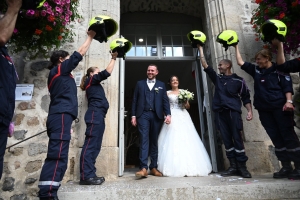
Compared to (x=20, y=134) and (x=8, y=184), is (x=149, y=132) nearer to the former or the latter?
(x=20, y=134)

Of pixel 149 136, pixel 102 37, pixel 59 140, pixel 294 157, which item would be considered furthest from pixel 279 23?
pixel 59 140

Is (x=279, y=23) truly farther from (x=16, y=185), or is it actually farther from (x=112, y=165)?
(x=16, y=185)

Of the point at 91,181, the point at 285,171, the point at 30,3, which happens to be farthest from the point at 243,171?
the point at 30,3

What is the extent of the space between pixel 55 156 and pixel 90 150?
2.48 feet

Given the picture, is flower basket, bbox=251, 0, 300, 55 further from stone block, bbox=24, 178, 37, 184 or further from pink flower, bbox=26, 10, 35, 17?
stone block, bbox=24, 178, 37, 184

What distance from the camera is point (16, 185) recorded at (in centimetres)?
304

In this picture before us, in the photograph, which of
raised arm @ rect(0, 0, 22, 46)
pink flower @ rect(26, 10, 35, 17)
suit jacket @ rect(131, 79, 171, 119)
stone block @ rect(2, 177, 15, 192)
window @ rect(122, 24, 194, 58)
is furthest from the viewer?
window @ rect(122, 24, 194, 58)

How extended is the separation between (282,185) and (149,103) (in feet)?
6.36

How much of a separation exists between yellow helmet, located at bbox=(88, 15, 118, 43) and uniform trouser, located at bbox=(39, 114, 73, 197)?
2.82 feet

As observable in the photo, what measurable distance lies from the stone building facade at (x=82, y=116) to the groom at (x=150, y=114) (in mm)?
330

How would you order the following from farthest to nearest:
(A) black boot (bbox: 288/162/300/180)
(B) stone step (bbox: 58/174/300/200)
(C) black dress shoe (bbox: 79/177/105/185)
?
(C) black dress shoe (bbox: 79/177/105/185)
(A) black boot (bbox: 288/162/300/180)
(B) stone step (bbox: 58/174/300/200)

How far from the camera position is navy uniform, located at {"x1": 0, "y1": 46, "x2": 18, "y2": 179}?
5.17ft

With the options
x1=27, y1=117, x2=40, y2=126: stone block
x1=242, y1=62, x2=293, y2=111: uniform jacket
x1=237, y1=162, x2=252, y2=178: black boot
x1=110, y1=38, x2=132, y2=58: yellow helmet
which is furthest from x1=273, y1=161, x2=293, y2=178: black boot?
x1=27, y1=117, x2=40, y2=126: stone block

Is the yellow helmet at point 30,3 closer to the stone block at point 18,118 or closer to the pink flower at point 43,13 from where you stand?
the pink flower at point 43,13
